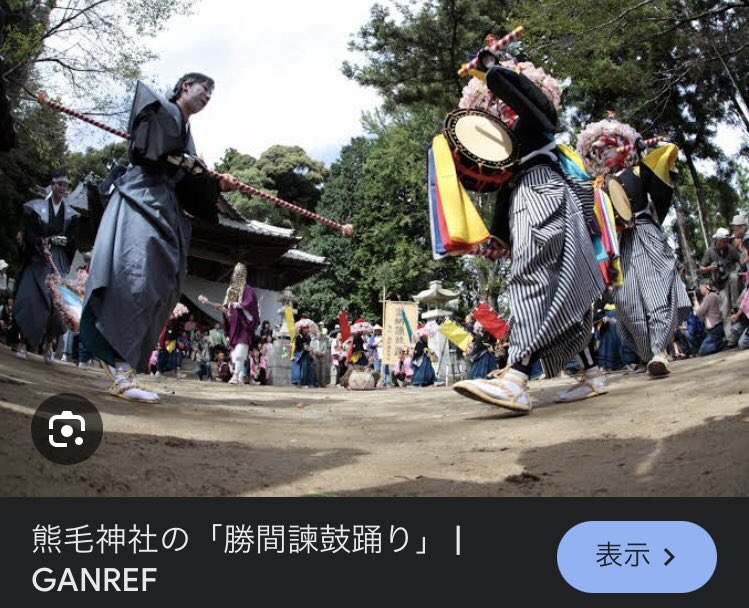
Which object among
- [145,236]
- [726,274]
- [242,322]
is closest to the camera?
[145,236]

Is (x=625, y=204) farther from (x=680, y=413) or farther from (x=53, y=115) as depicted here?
(x=53, y=115)

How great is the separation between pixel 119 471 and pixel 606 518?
4.72ft

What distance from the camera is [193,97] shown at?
466cm

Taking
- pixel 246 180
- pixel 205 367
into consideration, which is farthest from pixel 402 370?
pixel 246 180

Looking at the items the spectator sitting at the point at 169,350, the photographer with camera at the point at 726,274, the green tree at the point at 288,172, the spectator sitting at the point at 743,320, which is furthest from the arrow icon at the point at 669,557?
the green tree at the point at 288,172

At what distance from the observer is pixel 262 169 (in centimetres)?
3756

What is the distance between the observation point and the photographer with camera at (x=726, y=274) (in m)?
9.20

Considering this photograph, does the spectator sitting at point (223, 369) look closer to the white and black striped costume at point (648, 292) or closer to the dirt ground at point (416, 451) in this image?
the white and black striped costume at point (648, 292)

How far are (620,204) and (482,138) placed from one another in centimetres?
194

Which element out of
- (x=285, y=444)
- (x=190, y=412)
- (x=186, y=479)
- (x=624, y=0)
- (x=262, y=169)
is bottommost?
(x=186, y=479)

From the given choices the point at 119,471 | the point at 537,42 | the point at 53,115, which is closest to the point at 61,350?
the point at 53,115

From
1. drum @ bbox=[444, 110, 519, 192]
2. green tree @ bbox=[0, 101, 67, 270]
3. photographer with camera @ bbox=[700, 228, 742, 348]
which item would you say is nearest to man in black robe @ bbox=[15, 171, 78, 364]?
drum @ bbox=[444, 110, 519, 192]

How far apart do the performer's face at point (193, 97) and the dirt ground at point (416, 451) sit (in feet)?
6.67

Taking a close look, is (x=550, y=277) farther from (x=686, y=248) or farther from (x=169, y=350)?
(x=686, y=248)
